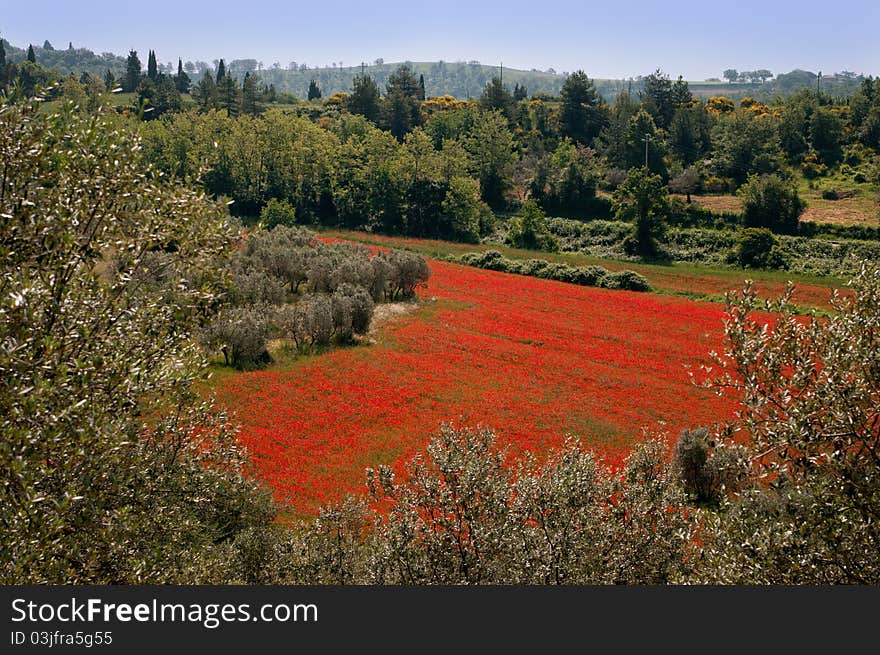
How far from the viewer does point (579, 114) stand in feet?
495

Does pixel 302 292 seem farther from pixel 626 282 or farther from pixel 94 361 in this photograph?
pixel 94 361

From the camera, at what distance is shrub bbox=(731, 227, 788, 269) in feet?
265

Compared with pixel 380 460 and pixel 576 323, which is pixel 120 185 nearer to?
pixel 380 460

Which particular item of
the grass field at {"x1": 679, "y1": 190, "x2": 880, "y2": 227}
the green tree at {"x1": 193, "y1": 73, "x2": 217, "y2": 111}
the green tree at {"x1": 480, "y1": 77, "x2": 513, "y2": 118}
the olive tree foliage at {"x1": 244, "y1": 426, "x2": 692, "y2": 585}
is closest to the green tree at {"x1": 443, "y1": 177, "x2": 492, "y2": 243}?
the grass field at {"x1": 679, "y1": 190, "x2": 880, "y2": 227}

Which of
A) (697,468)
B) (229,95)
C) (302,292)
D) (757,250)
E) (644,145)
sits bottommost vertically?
(697,468)

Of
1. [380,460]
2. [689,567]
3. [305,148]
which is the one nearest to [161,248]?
[689,567]

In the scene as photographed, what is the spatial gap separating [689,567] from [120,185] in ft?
45.2

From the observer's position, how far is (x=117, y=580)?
1232cm

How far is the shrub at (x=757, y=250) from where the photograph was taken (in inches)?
3179

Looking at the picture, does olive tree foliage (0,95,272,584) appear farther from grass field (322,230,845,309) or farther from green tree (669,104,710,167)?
green tree (669,104,710,167)

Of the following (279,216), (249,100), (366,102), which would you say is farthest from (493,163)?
(249,100)

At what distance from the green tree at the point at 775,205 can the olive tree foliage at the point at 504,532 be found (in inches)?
3318

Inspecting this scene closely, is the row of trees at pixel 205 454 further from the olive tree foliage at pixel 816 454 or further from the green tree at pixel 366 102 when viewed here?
the green tree at pixel 366 102

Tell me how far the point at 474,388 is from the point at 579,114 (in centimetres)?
12530
